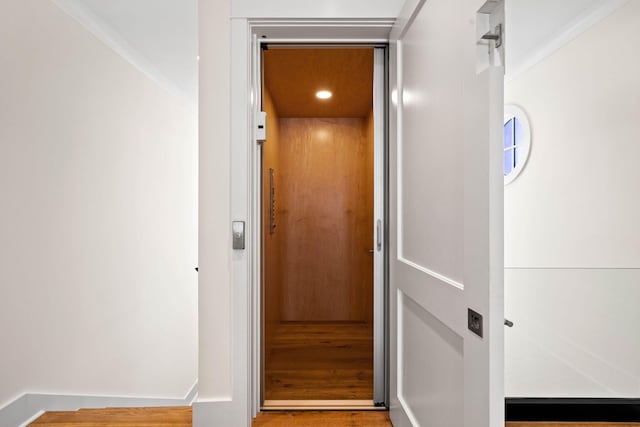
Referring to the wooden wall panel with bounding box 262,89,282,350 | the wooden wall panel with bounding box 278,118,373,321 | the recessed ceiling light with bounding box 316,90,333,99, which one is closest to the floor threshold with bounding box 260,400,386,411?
the wooden wall panel with bounding box 262,89,282,350

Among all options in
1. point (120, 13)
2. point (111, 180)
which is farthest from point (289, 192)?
point (120, 13)

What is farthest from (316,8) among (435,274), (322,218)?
(322,218)

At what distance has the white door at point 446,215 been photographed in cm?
88

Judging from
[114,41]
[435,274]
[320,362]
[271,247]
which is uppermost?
[114,41]

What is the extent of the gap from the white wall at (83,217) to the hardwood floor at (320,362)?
117cm

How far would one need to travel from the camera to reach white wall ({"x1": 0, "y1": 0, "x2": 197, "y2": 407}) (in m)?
2.02

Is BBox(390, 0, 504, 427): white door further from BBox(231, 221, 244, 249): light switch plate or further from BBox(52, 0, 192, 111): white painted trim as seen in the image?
BBox(52, 0, 192, 111): white painted trim

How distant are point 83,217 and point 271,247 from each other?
4.62 ft

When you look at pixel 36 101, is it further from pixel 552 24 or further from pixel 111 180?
pixel 552 24

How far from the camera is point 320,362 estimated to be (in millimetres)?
2832

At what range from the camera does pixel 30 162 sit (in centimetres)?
210

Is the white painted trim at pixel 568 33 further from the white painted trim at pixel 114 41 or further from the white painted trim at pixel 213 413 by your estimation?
the white painted trim at pixel 114 41

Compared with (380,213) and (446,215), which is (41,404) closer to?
(380,213)

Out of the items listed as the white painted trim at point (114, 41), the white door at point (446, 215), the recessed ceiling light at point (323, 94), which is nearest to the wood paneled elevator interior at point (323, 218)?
the recessed ceiling light at point (323, 94)
